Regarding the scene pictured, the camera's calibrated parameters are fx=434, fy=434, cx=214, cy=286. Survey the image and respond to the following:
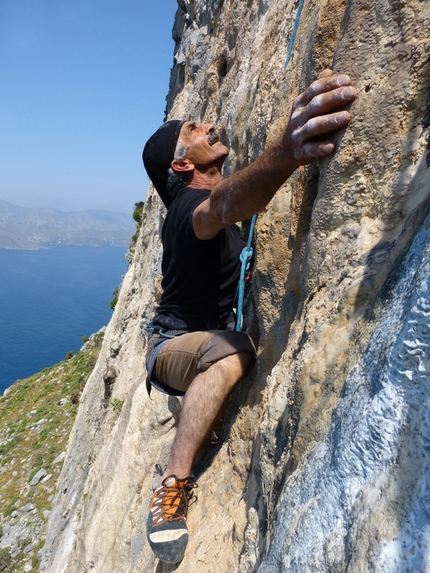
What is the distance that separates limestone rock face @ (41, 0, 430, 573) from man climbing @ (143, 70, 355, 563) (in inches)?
7.2

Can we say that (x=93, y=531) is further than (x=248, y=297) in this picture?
Yes

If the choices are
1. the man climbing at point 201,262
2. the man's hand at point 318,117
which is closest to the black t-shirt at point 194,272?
the man climbing at point 201,262

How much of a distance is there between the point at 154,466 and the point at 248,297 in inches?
112

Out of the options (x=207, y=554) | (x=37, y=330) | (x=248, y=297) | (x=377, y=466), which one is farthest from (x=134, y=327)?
(x=37, y=330)

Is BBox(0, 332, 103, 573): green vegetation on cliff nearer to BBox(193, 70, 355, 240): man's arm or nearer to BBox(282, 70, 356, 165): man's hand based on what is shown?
BBox(193, 70, 355, 240): man's arm

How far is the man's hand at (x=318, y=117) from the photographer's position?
2434 mm

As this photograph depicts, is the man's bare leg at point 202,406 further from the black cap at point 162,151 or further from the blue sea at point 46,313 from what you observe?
the blue sea at point 46,313

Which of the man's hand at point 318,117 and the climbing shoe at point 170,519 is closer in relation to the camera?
the man's hand at point 318,117

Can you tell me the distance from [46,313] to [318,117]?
116649 mm

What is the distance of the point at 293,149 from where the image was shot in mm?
2600

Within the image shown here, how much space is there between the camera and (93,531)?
6.37 m

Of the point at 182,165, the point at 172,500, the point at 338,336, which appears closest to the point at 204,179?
the point at 182,165

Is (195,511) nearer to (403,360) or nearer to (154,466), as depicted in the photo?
(154,466)

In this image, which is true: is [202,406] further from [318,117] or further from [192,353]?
[318,117]
